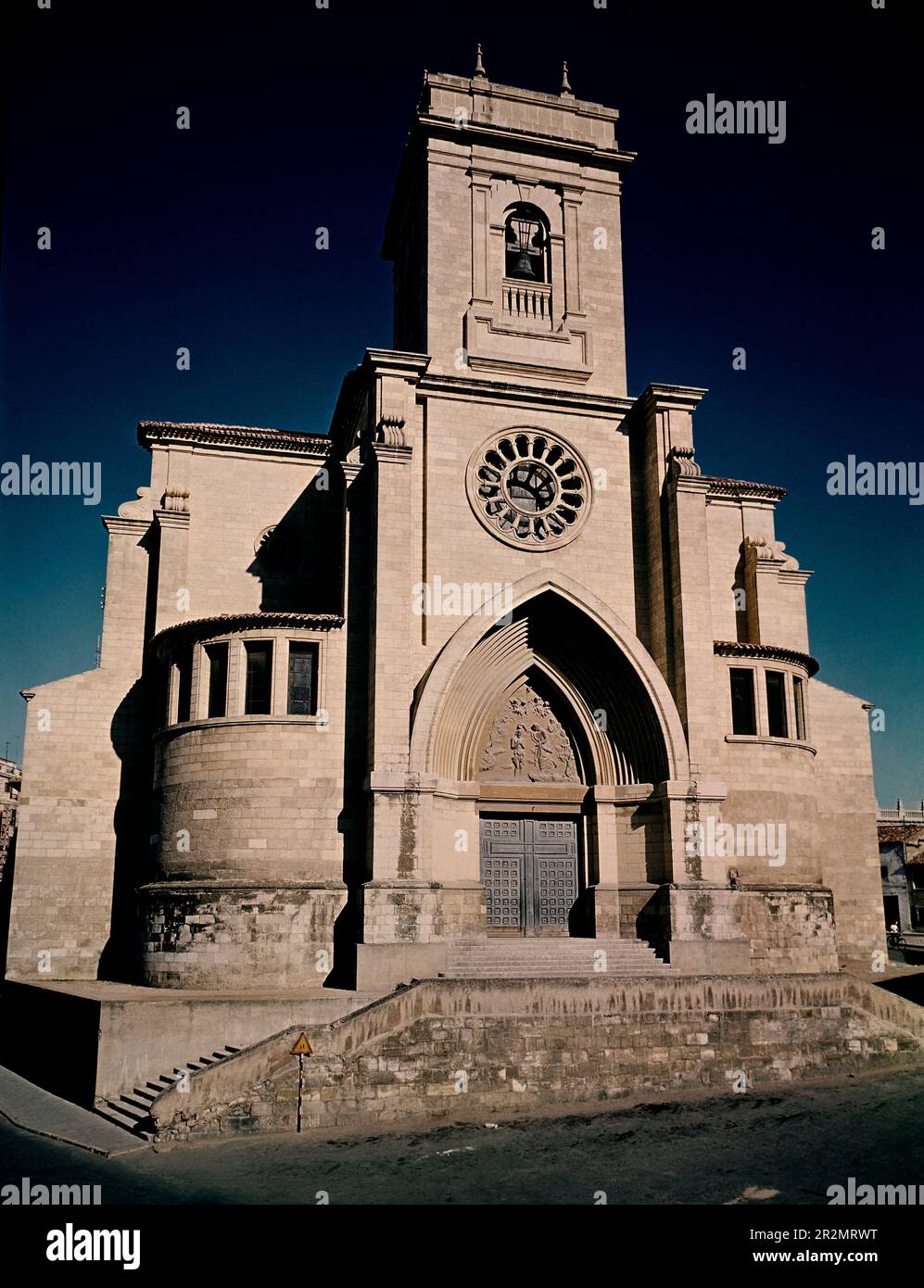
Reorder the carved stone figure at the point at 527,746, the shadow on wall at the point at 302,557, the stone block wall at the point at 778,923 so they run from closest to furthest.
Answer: the stone block wall at the point at 778,923 → the carved stone figure at the point at 527,746 → the shadow on wall at the point at 302,557

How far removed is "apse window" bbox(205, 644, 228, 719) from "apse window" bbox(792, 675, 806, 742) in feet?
43.3

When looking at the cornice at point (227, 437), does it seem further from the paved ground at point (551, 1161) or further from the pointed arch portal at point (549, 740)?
the paved ground at point (551, 1161)

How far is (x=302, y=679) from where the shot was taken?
21.7 meters

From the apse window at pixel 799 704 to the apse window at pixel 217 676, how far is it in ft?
43.3

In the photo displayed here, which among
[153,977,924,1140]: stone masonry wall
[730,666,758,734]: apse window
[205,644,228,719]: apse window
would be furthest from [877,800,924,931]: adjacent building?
[205,644,228,719]: apse window

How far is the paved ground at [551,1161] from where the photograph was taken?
12461 millimetres

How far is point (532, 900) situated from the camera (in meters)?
22.5

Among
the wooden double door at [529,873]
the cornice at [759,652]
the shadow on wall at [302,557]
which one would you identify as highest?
the shadow on wall at [302,557]

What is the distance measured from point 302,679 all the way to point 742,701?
1022 cm

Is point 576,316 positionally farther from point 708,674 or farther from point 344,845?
point 344,845

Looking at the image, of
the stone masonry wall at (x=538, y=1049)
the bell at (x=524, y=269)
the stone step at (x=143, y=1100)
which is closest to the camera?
the stone step at (x=143, y=1100)

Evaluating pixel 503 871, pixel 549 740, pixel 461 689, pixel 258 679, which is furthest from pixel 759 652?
pixel 258 679

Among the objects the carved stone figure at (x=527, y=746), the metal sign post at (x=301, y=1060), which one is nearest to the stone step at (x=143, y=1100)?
the metal sign post at (x=301, y=1060)
